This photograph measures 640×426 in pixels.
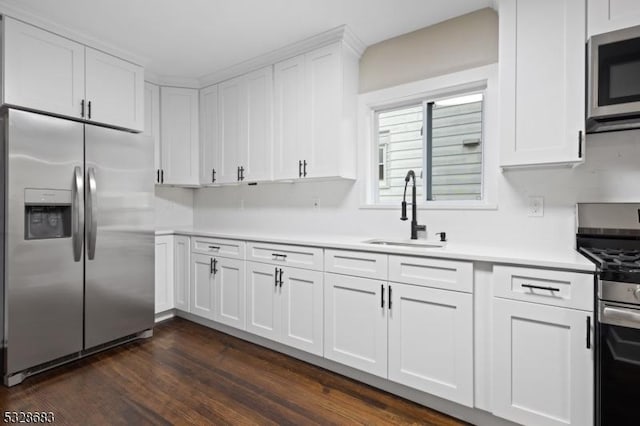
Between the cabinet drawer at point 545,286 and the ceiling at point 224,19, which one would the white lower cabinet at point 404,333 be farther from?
Result: the ceiling at point 224,19

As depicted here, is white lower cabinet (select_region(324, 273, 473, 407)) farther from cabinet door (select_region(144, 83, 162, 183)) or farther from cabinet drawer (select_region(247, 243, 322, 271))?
cabinet door (select_region(144, 83, 162, 183))

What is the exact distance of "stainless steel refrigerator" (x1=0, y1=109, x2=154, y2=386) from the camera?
2.15 metres

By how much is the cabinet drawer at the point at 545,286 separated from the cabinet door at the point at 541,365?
0.04 m

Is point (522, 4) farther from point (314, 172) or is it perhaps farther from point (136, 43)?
point (136, 43)

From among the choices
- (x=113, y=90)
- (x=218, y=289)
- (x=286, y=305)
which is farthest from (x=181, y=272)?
(x=113, y=90)

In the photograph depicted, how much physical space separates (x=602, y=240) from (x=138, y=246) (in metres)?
3.37

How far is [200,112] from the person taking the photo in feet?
11.9

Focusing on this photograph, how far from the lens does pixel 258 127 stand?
10.1ft

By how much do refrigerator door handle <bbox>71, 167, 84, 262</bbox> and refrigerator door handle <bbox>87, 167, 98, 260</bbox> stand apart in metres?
0.05

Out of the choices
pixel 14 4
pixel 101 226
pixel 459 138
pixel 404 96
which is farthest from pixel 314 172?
pixel 14 4

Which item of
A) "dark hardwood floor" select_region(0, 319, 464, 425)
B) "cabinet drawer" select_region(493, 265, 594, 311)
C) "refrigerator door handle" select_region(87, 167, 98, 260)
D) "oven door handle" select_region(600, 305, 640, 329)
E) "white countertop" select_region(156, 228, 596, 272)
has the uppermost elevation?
"refrigerator door handle" select_region(87, 167, 98, 260)

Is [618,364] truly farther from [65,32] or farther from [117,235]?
[65,32]

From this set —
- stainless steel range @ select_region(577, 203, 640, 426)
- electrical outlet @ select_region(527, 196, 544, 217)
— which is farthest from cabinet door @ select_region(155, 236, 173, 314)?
stainless steel range @ select_region(577, 203, 640, 426)

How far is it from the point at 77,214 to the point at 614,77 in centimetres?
345
